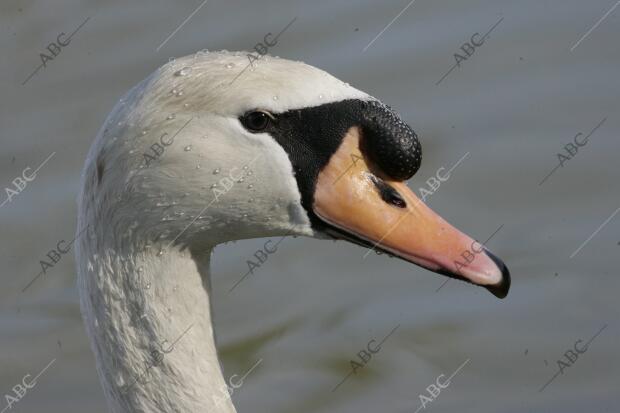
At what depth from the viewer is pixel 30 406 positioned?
23.6 feet

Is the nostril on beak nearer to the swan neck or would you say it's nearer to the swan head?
the swan head

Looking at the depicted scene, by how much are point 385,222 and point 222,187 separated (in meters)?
0.53

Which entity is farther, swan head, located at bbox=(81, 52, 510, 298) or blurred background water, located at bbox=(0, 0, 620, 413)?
blurred background water, located at bbox=(0, 0, 620, 413)

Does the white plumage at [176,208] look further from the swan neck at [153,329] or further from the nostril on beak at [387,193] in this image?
the nostril on beak at [387,193]

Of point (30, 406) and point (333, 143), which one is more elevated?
point (333, 143)

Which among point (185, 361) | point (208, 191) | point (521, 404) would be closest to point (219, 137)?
point (208, 191)

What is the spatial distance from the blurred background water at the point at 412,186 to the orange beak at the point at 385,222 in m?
2.90

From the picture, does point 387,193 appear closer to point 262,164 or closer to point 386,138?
point 386,138

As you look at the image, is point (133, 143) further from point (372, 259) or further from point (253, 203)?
point (372, 259)

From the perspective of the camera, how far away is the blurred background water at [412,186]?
282 inches

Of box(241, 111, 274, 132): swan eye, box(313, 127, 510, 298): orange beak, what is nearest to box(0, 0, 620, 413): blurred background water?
box(313, 127, 510, 298): orange beak

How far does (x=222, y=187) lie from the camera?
418cm

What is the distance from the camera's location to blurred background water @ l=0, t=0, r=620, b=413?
23.5ft

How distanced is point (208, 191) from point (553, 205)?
4200 mm
